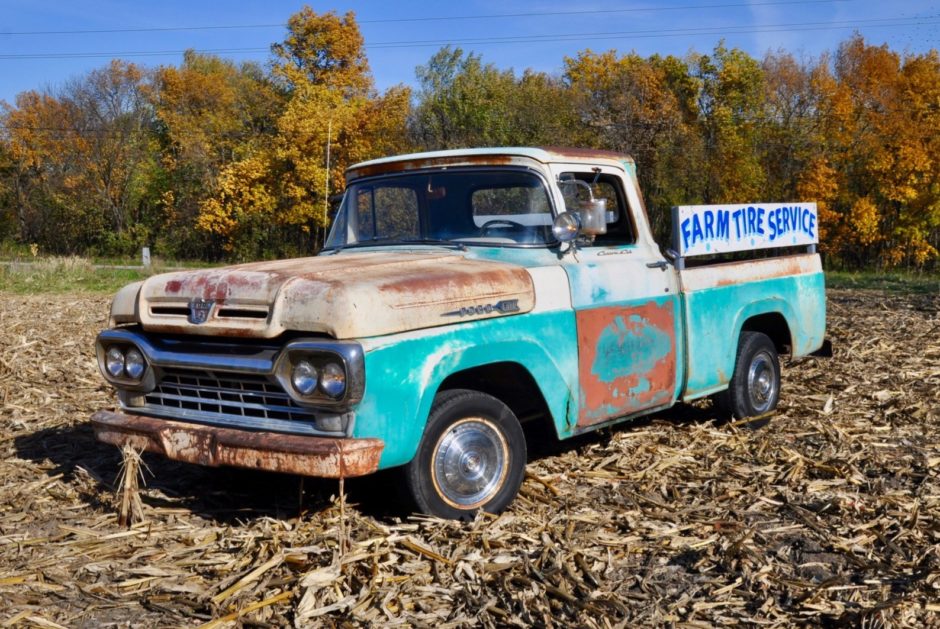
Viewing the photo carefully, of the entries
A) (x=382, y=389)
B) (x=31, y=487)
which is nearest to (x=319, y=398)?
(x=382, y=389)

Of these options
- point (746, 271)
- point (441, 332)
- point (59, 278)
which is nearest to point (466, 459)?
point (441, 332)

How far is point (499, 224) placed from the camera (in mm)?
5738

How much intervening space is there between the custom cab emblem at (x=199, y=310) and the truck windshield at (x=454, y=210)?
1.54 m

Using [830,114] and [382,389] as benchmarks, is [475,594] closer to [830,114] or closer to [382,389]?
[382,389]

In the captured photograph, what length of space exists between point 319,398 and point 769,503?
2.67m

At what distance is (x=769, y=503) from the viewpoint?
5297mm

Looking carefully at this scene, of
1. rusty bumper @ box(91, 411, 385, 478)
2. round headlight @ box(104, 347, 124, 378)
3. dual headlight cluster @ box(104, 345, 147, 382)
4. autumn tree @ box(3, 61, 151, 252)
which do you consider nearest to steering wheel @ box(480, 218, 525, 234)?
rusty bumper @ box(91, 411, 385, 478)

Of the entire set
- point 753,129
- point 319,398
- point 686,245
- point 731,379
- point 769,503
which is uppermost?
point 753,129

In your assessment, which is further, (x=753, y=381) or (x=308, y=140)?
(x=308, y=140)

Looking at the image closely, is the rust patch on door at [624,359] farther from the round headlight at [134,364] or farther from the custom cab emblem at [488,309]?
the round headlight at [134,364]

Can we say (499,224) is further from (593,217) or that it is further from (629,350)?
(629,350)

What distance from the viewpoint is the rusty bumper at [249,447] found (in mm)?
4254

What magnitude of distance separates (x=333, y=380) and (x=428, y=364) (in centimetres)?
49

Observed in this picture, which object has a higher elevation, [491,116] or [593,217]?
[491,116]
